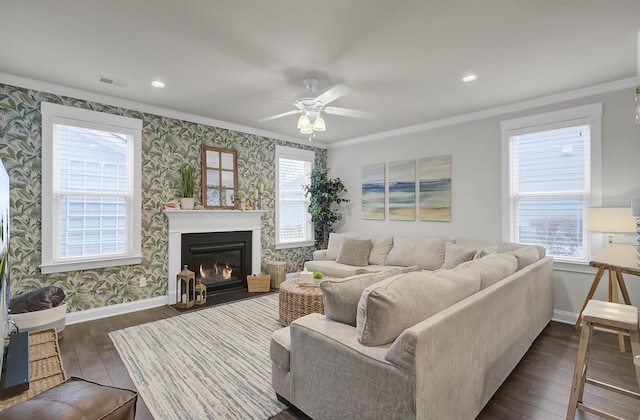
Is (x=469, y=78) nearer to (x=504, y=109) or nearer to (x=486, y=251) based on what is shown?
(x=504, y=109)

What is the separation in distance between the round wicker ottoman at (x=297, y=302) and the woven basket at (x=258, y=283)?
5.07ft

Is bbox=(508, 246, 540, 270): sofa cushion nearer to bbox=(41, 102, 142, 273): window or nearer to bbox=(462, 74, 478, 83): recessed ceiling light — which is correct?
bbox=(462, 74, 478, 83): recessed ceiling light

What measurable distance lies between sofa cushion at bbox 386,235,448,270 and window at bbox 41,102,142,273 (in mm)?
3624

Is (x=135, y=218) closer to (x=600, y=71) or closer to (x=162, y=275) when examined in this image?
(x=162, y=275)

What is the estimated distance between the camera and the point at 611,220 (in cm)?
Result: 306

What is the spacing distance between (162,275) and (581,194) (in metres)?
5.36

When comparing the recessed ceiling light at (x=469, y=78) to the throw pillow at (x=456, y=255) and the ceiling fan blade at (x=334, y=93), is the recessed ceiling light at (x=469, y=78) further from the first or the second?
the throw pillow at (x=456, y=255)

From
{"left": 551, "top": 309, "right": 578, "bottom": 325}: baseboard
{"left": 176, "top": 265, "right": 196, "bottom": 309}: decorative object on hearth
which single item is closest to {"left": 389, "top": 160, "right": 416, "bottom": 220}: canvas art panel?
{"left": 551, "top": 309, "right": 578, "bottom": 325}: baseboard

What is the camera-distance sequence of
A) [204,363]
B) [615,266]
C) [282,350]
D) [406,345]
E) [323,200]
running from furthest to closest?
[323,200]
[204,363]
[282,350]
[615,266]
[406,345]

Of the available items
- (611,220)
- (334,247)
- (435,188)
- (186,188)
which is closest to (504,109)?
(435,188)

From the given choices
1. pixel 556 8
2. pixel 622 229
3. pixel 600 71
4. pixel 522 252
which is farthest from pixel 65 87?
pixel 622 229

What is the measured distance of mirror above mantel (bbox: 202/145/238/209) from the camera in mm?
4676

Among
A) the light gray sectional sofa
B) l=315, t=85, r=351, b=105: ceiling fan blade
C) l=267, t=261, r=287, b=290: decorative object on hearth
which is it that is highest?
l=315, t=85, r=351, b=105: ceiling fan blade

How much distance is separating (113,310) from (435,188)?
476 cm
